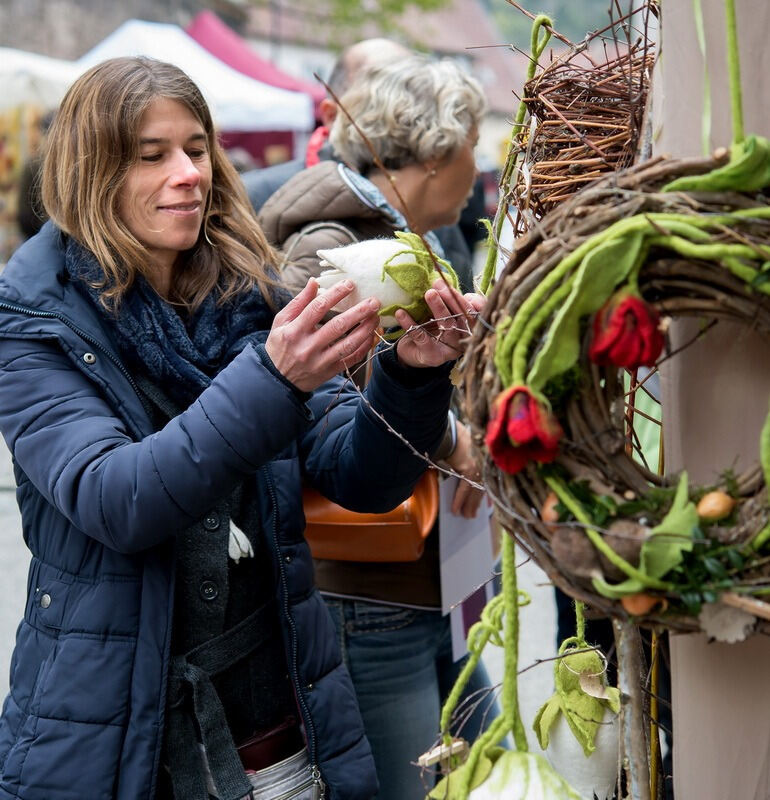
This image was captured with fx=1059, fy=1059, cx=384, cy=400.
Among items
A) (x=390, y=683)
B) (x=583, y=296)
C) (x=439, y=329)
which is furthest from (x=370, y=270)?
(x=390, y=683)

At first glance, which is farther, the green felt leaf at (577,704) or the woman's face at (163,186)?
the woman's face at (163,186)

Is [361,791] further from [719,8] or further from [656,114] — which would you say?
[719,8]

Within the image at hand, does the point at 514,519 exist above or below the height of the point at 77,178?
below

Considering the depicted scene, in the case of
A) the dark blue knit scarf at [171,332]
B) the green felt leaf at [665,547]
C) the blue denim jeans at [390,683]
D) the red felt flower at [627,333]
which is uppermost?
the red felt flower at [627,333]

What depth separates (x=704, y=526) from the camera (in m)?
0.82

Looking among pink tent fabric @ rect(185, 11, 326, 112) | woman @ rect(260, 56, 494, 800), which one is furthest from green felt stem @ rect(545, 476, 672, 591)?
pink tent fabric @ rect(185, 11, 326, 112)

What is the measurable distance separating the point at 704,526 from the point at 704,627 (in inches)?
3.1

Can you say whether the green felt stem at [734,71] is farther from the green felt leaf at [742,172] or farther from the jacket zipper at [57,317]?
the jacket zipper at [57,317]

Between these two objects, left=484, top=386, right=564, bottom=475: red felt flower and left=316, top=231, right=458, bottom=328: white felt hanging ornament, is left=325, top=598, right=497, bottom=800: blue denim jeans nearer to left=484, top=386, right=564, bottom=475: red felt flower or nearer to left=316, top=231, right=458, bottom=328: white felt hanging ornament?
left=316, top=231, right=458, bottom=328: white felt hanging ornament

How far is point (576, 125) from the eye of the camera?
125 cm

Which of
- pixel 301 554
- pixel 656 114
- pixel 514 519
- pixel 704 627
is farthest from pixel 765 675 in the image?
pixel 301 554

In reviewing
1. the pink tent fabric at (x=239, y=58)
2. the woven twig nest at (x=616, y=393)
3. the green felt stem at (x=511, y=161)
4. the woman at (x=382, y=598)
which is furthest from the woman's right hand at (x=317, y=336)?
the pink tent fabric at (x=239, y=58)

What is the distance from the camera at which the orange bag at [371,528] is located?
1.88 meters

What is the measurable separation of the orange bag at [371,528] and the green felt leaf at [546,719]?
0.68 meters
